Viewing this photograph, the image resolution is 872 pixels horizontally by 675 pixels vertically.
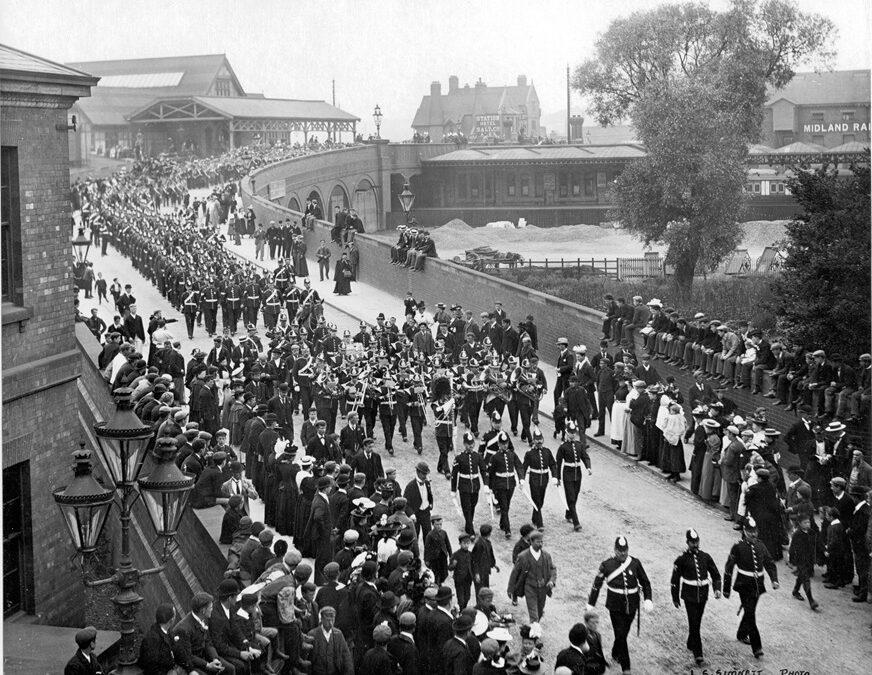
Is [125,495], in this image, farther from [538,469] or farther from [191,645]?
[538,469]

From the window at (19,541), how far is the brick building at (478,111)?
241 feet

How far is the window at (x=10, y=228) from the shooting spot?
1292cm

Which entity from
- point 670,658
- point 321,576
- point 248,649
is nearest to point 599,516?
point 670,658

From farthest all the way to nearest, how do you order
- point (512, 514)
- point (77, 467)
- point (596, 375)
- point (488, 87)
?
point (488, 87), point (596, 375), point (512, 514), point (77, 467)

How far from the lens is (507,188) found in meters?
66.5

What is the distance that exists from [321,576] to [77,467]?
4595mm

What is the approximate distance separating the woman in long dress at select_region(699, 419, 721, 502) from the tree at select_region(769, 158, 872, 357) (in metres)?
3.93

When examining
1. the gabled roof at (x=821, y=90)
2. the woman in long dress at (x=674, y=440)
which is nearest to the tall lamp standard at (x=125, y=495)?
the woman in long dress at (x=674, y=440)

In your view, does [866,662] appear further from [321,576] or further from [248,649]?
[248,649]

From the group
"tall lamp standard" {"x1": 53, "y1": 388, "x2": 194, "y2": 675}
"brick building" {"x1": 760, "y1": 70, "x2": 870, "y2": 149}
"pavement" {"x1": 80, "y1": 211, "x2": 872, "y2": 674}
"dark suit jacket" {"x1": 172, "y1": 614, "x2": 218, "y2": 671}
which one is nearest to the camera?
"tall lamp standard" {"x1": 53, "y1": 388, "x2": 194, "y2": 675}

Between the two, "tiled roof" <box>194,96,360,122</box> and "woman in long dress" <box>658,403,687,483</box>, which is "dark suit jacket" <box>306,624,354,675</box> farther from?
"tiled roof" <box>194,96,360,122</box>

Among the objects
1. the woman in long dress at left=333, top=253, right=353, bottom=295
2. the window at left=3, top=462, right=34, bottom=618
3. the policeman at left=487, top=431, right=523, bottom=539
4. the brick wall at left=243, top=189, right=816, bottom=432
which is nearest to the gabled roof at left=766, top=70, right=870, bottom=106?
the brick wall at left=243, top=189, right=816, bottom=432

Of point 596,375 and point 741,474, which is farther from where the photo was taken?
point 596,375

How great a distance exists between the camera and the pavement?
13.9 meters
